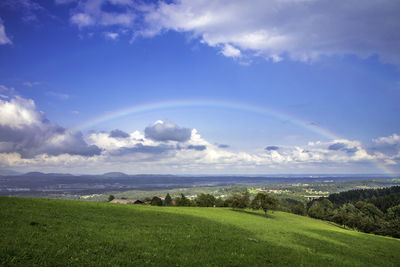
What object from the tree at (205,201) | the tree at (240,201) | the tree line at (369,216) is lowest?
the tree line at (369,216)

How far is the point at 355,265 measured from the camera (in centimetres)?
1738

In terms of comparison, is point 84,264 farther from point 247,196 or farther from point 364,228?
point 364,228

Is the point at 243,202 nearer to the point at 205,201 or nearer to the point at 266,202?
the point at 266,202

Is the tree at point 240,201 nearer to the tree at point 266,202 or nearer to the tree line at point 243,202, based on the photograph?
the tree line at point 243,202

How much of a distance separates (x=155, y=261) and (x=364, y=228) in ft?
410

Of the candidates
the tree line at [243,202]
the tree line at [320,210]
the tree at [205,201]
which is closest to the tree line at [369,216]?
the tree line at [320,210]

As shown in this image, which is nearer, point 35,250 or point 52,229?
point 35,250

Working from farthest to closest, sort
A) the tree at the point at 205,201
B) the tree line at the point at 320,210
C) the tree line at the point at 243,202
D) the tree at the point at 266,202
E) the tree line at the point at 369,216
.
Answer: the tree at the point at 205,201 < the tree line at the point at 369,216 < the tree line at the point at 320,210 < the tree line at the point at 243,202 < the tree at the point at 266,202

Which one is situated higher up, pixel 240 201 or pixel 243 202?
pixel 240 201

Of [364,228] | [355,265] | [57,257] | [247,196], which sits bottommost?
[364,228]

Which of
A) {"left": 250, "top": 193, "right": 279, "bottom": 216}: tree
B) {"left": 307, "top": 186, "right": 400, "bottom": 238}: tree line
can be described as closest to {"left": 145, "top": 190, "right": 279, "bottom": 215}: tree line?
{"left": 250, "top": 193, "right": 279, "bottom": 216}: tree

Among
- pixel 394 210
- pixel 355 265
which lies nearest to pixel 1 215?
pixel 355 265

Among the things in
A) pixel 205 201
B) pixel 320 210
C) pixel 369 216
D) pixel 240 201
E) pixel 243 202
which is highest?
pixel 240 201

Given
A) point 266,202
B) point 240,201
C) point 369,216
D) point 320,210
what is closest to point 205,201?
point 240,201
